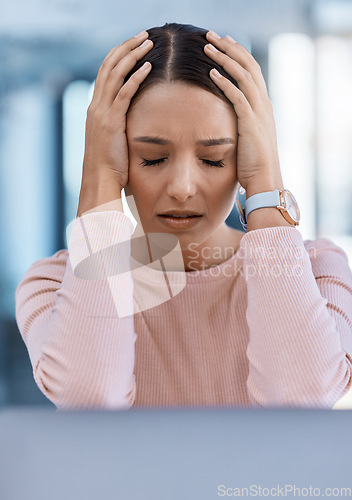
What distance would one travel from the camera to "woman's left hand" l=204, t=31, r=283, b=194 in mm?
727

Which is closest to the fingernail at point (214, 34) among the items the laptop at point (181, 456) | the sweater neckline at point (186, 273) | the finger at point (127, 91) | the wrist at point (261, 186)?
the finger at point (127, 91)

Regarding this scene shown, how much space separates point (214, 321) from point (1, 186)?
46 centimetres

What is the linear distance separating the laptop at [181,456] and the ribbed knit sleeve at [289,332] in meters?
0.27

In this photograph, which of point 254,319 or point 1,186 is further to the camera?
point 1,186

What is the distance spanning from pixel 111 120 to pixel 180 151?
Answer: 0.12 meters

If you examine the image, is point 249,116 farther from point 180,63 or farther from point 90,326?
point 90,326

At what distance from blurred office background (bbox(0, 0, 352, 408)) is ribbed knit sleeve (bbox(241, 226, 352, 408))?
0.24 m

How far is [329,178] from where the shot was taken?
882 millimetres

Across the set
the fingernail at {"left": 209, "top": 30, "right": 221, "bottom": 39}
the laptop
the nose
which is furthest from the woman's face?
the laptop

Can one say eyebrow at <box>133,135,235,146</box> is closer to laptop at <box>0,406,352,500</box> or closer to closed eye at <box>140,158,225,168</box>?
closed eye at <box>140,158,225,168</box>

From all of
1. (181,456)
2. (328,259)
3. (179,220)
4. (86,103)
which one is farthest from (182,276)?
(181,456)

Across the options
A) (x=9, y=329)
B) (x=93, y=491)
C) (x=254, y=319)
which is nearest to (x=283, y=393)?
(x=254, y=319)

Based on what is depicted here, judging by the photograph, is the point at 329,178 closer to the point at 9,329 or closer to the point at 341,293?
the point at 341,293

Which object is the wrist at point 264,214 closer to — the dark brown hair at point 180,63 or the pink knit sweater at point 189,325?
the pink knit sweater at point 189,325
